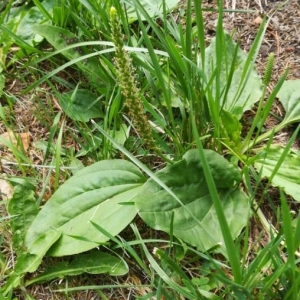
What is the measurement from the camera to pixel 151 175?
1556mm

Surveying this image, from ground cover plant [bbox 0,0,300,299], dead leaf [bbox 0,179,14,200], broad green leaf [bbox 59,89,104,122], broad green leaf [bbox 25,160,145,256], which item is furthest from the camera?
broad green leaf [bbox 59,89,104,122]

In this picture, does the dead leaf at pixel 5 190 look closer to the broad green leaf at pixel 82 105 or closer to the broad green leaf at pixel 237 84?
the broad green leaf at pixel 82 105

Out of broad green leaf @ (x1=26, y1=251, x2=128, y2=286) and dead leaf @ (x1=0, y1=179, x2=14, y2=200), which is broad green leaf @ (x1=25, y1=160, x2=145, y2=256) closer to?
broad green leaf @ (x1=26, y1=251, x2=128, y2=286)

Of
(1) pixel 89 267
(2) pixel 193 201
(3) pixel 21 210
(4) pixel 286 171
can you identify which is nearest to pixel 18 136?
(3) pixel 21 210

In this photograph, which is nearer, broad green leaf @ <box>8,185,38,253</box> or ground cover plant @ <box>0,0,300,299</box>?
ground cover plant @ <box>0,0,300,299</box>

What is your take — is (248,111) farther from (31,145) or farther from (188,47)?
(31,145)

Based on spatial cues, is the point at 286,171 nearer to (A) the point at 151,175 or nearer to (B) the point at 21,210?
(A) the point at 151,175

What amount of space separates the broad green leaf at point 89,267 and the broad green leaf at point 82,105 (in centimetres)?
54

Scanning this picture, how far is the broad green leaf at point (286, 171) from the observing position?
1.74 m

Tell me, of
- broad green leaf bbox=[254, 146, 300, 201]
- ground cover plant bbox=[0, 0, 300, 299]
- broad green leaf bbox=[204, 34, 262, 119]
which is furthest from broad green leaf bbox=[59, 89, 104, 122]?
broad green leaf bbox=[254, 146, 300, 201]

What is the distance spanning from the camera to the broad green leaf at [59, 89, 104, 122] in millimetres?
2020

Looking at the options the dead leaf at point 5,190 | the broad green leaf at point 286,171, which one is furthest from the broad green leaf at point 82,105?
the broad green leaf at point 286,171

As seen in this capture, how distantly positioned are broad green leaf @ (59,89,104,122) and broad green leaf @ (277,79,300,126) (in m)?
0.69

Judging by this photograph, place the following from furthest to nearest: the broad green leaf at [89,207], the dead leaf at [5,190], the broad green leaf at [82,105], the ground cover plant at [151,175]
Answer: the broad green leaf at [82,105], the dead leaf at [5,190], the broad green leaf at [89,207], the ground cover plant at [151,175]
